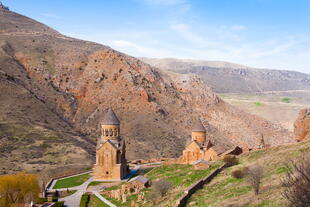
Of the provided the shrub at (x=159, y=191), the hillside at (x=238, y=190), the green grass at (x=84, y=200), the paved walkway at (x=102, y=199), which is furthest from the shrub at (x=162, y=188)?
the green grass at (x=84, y=200)

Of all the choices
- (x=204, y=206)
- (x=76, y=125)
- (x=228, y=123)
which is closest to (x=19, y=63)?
(x=76, y=125)

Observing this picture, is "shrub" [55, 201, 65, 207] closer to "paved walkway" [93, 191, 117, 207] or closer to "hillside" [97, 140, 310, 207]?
"paved walkway" [93, 191, 117, 207]

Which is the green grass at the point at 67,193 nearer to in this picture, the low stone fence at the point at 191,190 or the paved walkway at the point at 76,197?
the paved walkway at the point at 76,197

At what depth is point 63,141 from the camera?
5634 cm

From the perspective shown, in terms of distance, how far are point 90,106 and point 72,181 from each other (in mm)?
35659

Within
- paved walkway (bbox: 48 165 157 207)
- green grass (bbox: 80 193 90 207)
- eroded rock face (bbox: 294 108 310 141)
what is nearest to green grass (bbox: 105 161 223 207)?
paved walkway (bbox: 48 165 157 207)

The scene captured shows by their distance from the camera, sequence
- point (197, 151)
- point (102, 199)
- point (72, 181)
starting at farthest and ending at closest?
point (197, 151)
point (72, 181)
point (102, 199)

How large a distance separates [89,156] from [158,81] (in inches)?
1361

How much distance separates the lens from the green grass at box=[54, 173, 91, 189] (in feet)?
127

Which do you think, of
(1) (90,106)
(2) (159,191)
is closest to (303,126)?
(2) (159,191)

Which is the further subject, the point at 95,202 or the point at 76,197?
the point at 76,197

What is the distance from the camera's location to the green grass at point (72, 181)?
3861 cm

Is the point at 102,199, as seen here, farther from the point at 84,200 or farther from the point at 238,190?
the point at 238,190

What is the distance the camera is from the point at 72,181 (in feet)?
133
